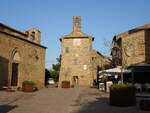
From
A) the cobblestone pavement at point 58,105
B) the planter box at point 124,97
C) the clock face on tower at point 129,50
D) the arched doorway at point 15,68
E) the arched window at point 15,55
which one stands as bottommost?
the cobblestone pavement at point 58,105

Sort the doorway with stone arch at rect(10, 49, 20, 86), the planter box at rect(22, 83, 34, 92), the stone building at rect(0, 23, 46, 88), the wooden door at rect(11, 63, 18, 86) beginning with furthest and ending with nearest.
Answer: the wooden door at rect(11, 63, 18, 86) < the doorway with stone arch at rect(10, 49, 20, 86) < the stone building at rect(0, 23, 46, 88) < the planter box at rect(22, 83, 34, 92)

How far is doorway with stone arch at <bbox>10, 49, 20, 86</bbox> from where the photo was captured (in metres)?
20.3

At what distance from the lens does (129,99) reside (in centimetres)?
988

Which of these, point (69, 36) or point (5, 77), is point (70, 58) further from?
point (5, 77)

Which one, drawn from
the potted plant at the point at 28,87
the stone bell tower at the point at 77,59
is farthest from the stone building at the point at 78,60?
the potted plant at the point at 28,87

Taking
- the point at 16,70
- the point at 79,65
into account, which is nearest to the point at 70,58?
the point at 79,65

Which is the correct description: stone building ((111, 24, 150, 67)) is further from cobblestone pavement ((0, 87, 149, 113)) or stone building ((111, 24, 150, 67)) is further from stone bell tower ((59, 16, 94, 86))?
cobblestone pavement ((0, 87, 149, 113))

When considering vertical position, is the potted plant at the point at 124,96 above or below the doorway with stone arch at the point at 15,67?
below

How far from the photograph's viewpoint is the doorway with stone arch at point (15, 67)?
20.3 meters

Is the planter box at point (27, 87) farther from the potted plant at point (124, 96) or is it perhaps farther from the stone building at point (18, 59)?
the potted plant at point (124, 96)

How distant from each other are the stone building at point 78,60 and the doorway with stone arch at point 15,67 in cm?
1589

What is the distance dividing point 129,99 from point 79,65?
26639 mm

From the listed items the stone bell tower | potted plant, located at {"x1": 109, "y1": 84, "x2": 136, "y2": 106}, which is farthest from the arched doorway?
the stone bell tower

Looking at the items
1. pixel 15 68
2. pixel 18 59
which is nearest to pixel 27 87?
pixel 15 68
